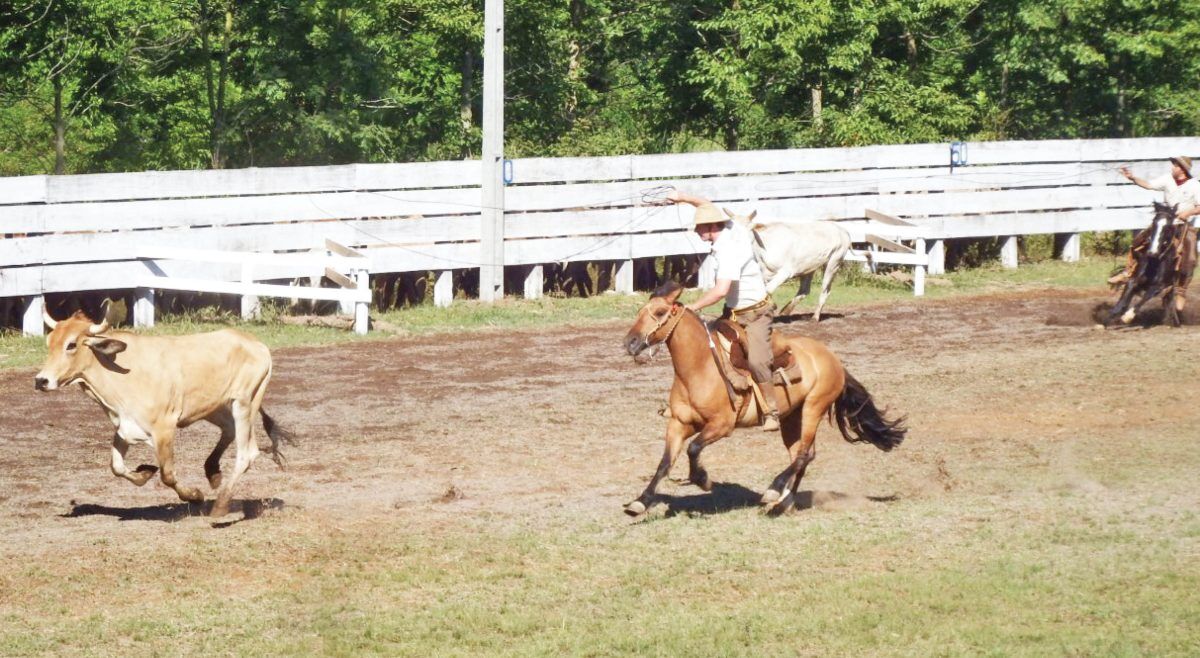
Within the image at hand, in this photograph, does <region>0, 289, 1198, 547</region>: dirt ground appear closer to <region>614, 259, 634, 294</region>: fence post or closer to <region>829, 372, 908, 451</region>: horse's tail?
<region>829, 372, 908, 451</region>: horse's tail

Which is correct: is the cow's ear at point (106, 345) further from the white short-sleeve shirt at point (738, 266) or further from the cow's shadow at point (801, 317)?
the cow's shadow at point (801, 317)

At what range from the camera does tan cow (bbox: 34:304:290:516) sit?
10930 mm

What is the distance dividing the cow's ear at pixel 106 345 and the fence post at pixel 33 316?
8.87 m

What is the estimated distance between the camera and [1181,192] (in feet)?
67.2

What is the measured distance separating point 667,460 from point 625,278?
523 inches

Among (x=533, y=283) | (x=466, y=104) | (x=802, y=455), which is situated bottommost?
(x=802, y=455)

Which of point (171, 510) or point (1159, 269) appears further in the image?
point (1159, 269)

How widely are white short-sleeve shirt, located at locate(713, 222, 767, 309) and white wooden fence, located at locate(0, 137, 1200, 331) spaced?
378 inches

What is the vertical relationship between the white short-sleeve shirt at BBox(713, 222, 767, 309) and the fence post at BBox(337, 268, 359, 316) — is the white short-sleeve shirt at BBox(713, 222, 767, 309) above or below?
above

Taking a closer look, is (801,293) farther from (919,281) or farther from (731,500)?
(731,500)

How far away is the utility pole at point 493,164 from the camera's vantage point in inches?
880

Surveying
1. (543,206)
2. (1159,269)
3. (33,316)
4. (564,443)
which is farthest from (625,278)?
(564,443)

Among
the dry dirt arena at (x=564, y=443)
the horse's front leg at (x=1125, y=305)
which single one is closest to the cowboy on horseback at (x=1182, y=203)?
the horse's front leg at (x=1125, y=305)

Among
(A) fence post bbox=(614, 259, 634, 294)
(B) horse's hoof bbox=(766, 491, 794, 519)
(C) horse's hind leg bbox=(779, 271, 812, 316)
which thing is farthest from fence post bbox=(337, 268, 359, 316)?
(B) horse's hoof bbox=(766, 491, 794, 519)
